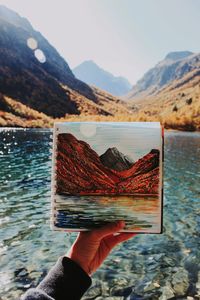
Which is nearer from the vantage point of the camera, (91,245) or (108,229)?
(108,229)

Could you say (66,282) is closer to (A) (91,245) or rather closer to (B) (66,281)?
(B) (66,281)

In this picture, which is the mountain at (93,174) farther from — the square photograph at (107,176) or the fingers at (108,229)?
the fingers at (108,229)

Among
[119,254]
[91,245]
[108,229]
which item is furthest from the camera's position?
[119,254]

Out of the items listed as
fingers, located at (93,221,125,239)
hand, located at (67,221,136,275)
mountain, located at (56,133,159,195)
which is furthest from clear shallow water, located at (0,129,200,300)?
mountain, located at (56,133,159,195)

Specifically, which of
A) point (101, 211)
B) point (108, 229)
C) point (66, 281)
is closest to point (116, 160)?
point (101, 211)

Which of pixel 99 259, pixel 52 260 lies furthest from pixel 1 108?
pixel 99 259

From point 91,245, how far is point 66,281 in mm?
282

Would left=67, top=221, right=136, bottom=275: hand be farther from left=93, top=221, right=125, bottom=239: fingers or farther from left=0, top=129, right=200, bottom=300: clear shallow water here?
left=0, top=129, right=200, bottom=300: clear shallow water

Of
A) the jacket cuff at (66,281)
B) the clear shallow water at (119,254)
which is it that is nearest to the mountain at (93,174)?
the jacket cuff at (66,281)

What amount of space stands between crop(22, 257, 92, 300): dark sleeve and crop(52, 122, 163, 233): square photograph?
26 cm

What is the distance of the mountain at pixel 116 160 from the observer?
2760 millimetres

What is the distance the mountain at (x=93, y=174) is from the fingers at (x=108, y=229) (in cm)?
20

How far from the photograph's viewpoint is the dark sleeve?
2705 millimetres

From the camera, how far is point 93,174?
2750mm
